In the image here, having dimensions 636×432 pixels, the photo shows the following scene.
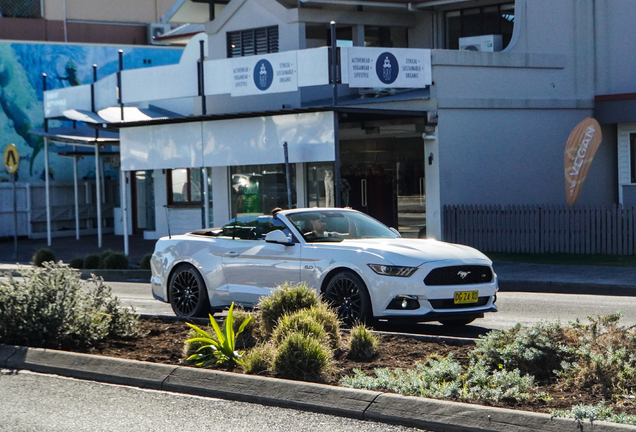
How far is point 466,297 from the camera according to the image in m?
10.4

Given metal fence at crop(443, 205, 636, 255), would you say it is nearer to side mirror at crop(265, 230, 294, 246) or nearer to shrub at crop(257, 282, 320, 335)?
side mirror at crop(265, 230, 294, 246)

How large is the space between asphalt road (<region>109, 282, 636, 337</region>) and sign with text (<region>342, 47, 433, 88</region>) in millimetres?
6843

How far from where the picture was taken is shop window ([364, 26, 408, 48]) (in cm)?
2623

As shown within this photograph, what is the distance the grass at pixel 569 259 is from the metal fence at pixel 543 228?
35 centimetres

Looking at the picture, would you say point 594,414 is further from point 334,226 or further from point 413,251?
point 334,226

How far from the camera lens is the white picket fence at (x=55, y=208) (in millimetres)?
33656

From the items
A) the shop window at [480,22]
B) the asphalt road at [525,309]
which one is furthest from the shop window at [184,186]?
the asphalt road at [525,309]

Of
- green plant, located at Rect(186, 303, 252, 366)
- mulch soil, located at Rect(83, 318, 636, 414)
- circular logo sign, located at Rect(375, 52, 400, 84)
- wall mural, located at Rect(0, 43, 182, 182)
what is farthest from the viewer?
wall mural, located at Rect(0, 43, 182, 182)

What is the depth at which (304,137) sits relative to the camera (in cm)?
2003

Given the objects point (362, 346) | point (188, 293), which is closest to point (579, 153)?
point (188, 293)

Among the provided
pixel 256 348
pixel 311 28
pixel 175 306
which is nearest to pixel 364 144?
pixel 311 28

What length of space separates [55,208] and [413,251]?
26.5 meters

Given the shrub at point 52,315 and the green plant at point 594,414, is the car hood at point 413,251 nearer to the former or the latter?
the shrub at point 52,315

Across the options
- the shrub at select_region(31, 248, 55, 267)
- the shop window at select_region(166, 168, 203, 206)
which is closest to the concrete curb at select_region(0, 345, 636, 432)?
the shrub at select_region(31, 248, 55, 267)
